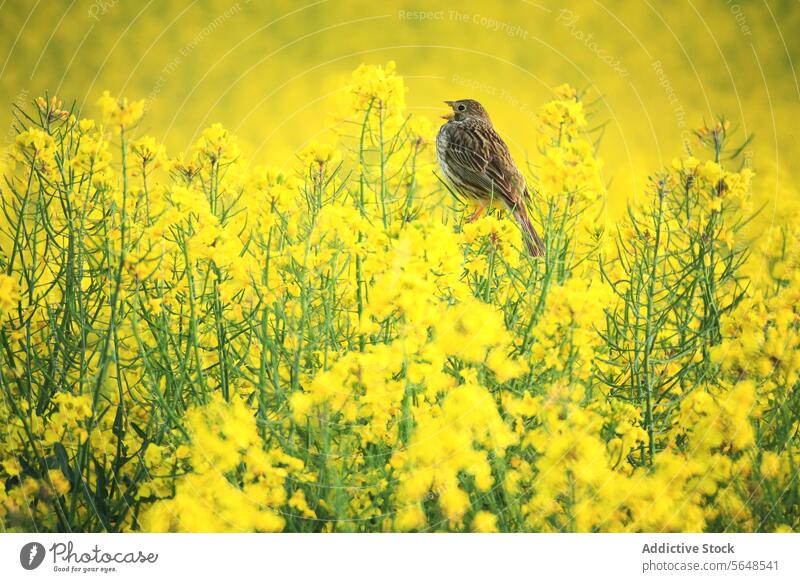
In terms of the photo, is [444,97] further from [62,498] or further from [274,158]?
[62,498]

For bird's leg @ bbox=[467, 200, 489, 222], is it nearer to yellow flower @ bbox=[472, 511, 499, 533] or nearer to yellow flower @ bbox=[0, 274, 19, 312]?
yellow flower @ bbox=[472, 511, 499, 533]

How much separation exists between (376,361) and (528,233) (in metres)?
1.45

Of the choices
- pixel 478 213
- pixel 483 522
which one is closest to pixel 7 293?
pixel 483 522

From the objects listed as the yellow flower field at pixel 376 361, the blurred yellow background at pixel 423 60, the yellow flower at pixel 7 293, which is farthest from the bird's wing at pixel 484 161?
the yellow flower at pixel 7 293

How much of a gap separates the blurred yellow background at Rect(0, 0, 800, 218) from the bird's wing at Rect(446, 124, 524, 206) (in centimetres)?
15

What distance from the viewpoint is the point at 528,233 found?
3639 millimetres

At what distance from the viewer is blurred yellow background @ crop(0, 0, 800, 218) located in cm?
343

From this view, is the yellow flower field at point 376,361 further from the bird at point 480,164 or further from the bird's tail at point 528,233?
the bird at point 480,164

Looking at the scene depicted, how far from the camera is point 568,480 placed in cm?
240
